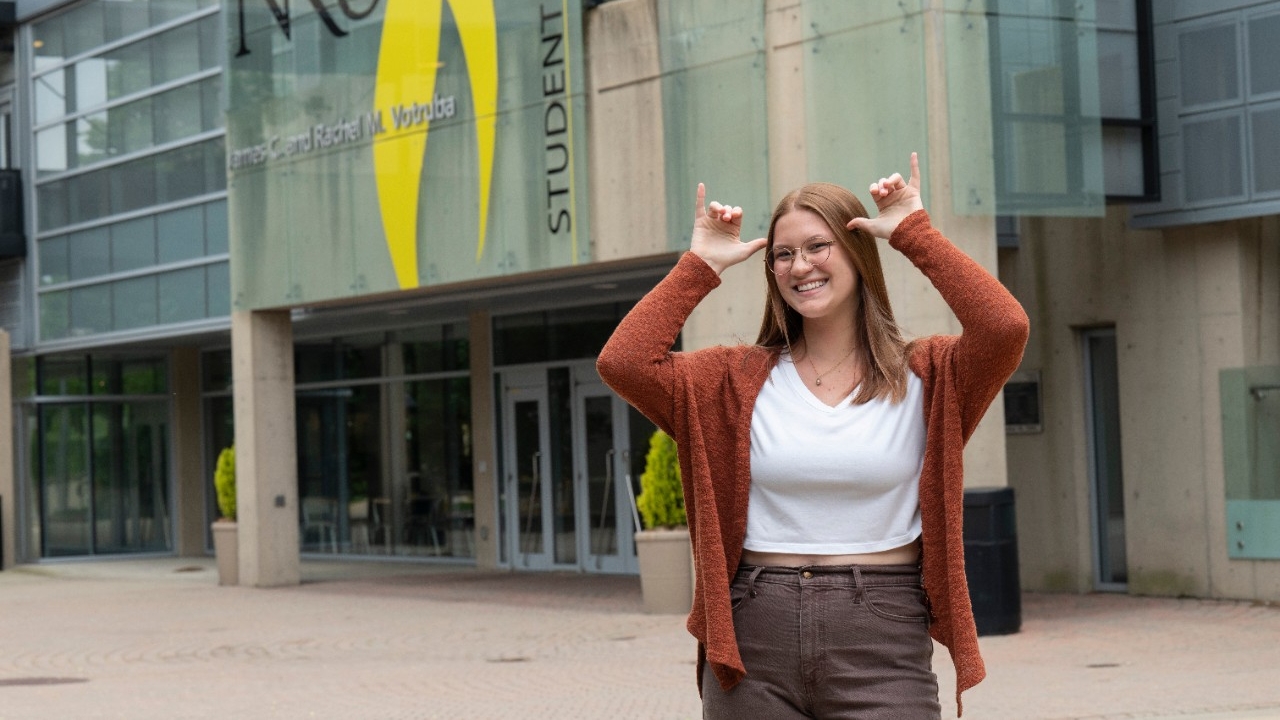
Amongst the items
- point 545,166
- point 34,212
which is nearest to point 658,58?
point 545,166

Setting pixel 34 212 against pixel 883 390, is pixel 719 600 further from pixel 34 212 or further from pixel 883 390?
pixel 34 212

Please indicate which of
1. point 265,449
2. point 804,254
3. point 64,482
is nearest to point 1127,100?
point 265,449

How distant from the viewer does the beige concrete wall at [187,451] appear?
28.4 meters

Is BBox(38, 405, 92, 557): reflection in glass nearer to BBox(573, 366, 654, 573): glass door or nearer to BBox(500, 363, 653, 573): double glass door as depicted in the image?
BBox(500, 363, 653, 573): double glass door

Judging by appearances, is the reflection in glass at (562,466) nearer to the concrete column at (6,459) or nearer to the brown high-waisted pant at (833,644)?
the concrete column at (6,459)

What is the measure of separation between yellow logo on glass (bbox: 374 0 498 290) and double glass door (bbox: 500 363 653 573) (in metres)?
3.32

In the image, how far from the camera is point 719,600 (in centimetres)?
314

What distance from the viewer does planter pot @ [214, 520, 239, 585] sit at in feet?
70.2

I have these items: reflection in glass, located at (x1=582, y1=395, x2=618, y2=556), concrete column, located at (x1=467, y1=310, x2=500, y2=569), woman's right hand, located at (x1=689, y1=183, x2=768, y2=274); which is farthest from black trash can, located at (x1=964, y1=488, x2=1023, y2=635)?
concrete column, located at (x1=467, y1=310, x2=500, y2=569)

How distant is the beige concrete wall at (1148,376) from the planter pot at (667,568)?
334 centimetres

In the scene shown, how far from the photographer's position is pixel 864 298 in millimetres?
3297

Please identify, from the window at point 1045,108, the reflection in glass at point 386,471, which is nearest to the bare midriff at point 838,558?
the window at point 1045,108

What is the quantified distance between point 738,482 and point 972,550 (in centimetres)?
1031

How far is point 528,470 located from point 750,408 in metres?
18.8
